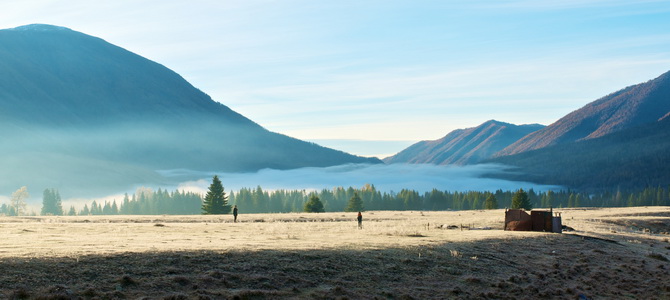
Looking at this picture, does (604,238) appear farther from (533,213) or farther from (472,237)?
(472,237)

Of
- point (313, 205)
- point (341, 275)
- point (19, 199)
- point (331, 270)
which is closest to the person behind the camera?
point (341, 275)

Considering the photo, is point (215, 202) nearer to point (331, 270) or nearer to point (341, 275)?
point (331, 270)

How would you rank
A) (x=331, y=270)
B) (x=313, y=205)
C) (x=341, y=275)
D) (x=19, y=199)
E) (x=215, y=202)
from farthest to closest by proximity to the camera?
(x=19, y=199), (x=313, y=205), (x=215, y=202), (x=331, y=270), (x=341, y=275)

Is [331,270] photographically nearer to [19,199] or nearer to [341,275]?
[341,275]

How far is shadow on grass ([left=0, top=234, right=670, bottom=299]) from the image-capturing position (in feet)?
86.3

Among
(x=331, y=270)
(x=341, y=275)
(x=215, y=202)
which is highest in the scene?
(x=215, y=202)

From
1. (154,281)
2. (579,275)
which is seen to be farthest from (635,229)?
Answer: (154,281)

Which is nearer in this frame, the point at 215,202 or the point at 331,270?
the point at 331,270

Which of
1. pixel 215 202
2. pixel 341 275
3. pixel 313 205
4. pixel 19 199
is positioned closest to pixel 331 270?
pixel 341 275

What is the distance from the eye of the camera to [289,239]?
144ft

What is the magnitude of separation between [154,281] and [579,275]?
26856 millimetres

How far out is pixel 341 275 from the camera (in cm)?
3170

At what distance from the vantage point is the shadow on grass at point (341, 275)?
86.3 feet

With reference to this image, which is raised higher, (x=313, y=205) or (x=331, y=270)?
(x=313, y=205)
